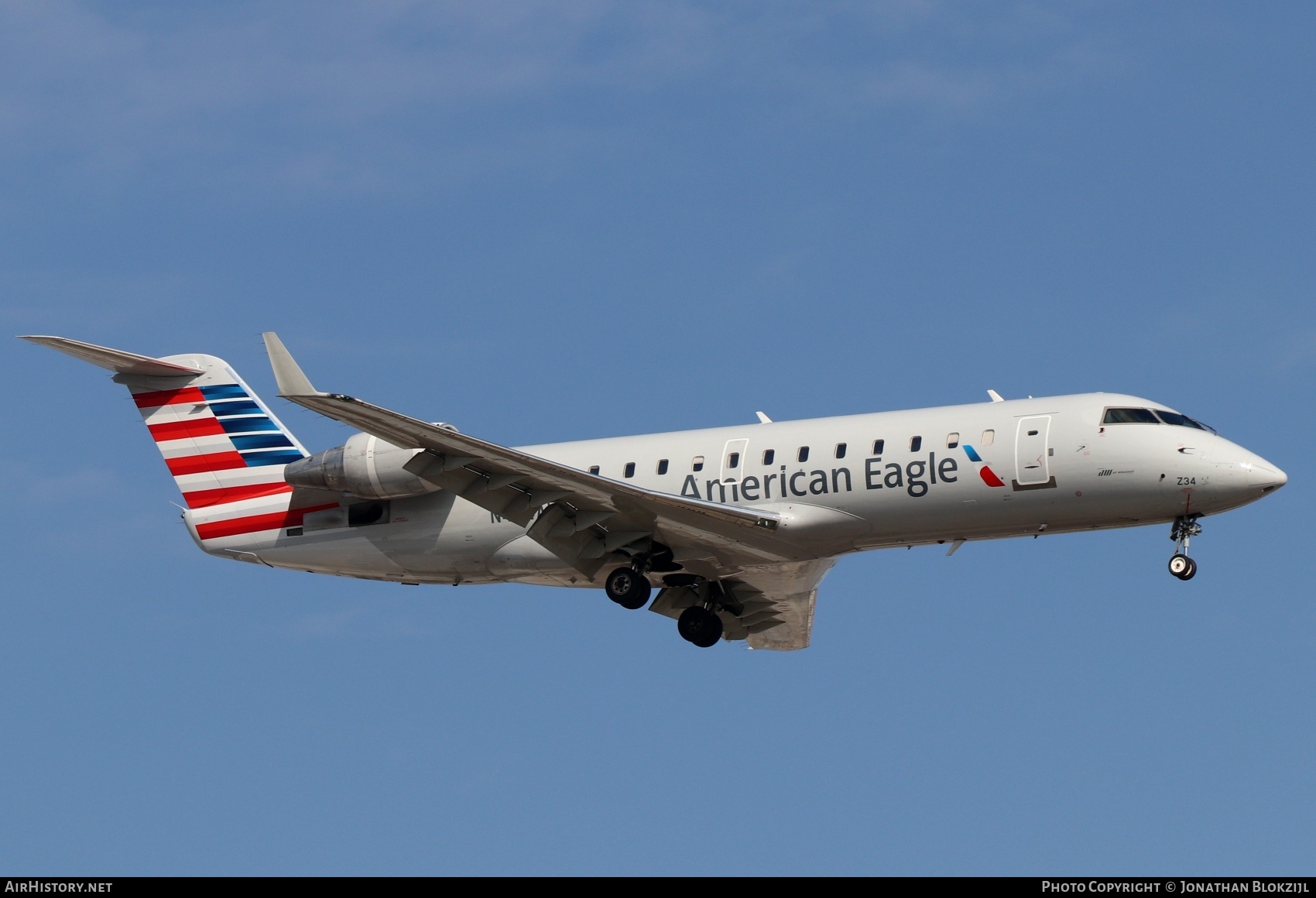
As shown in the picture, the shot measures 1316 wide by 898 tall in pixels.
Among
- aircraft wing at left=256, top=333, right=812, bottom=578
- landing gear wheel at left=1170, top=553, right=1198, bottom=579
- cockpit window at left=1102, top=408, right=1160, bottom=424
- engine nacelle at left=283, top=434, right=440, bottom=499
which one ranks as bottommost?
landing gear wheel at left=1170, top=553, right=1198, bottom=579

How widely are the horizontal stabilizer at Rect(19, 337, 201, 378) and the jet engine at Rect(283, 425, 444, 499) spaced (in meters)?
4.01

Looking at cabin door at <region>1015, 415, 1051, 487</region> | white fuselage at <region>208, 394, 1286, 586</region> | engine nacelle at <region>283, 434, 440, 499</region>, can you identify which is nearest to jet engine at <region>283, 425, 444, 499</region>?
engine nacelle at <region>283, 434, 440, 499</region>

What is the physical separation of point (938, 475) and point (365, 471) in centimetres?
906

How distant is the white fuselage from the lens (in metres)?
26.7

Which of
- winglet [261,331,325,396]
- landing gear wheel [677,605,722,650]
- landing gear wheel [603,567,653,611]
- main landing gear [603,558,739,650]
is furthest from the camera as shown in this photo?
landing gear wheel [677,605,722,650]

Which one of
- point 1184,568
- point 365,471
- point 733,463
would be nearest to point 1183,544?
point 1184,568

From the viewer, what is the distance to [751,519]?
27547 mm

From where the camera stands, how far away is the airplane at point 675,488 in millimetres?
26859

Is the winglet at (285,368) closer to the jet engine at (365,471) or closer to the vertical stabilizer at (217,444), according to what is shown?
the jet engine at (365,471)

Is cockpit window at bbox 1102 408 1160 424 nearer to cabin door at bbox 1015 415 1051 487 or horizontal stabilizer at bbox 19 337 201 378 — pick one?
cabin door at bbox 1015 415 1051 487

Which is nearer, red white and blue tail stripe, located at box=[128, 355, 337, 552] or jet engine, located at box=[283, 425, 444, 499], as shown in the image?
jet engine, located at box=[283, 425, 444, 499]
